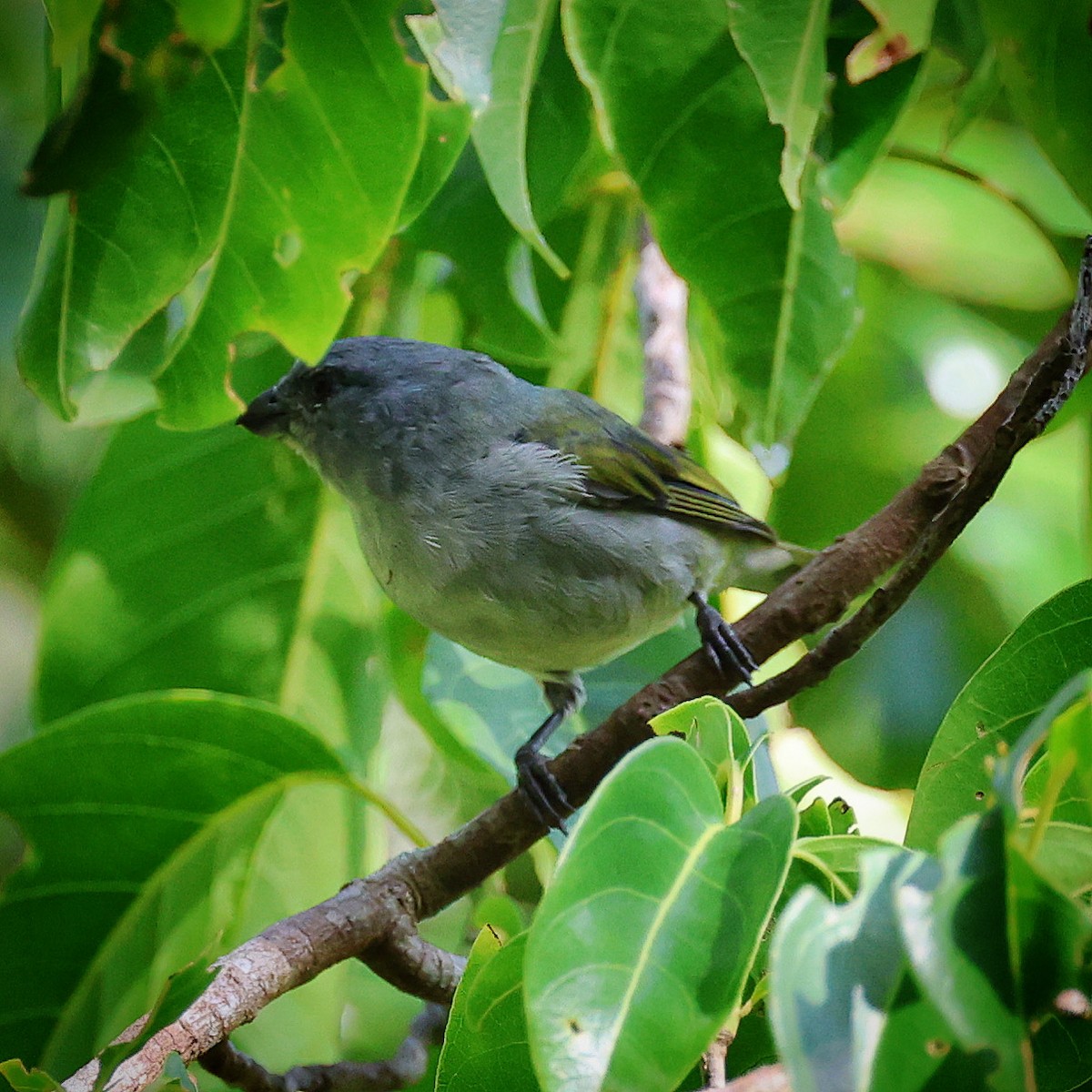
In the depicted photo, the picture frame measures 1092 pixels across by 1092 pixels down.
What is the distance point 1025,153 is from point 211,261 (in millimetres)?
2927

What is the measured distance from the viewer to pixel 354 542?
11.5 feet

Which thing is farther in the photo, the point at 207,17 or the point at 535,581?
the point at 535,581

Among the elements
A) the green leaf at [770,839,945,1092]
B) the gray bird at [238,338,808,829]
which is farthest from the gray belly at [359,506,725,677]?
the green leaf at [770,839,945,1092]

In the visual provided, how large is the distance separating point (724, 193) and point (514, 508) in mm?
803

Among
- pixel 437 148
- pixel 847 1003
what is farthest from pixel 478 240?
pixel 847 1003

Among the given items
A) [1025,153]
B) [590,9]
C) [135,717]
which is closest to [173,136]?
[590,9]

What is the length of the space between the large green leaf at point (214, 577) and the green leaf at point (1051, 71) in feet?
6.82

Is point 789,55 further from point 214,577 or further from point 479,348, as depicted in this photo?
point 214,577

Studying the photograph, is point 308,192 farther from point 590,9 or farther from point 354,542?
point 354,542

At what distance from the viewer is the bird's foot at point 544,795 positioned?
2.12 m

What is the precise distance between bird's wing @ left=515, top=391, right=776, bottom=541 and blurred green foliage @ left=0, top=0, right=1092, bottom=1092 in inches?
6.6

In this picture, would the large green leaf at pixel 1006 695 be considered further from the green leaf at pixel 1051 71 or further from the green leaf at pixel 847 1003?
the green leaf at pixel 1051 71

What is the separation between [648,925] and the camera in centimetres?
127

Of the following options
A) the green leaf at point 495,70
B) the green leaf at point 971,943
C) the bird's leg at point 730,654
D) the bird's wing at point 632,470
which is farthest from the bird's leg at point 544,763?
the green leaf at point 971,943
